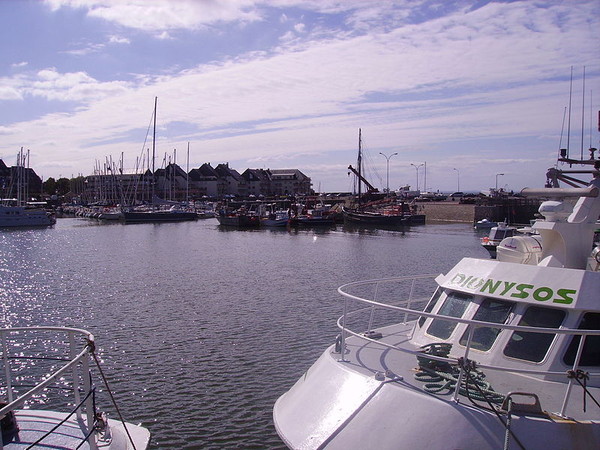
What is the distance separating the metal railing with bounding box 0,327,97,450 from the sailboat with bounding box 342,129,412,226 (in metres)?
73.6

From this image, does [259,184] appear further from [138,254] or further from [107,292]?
[107,292]

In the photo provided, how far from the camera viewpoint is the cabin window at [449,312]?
9945 millimetres

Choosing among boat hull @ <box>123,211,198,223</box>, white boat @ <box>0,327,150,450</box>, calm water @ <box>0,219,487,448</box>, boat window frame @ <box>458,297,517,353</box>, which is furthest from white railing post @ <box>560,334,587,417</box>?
boat hull @ <box>123,211,198,223</box>

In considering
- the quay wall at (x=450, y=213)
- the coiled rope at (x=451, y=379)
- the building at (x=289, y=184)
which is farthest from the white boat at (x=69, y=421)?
the building at (x=289, y=184)

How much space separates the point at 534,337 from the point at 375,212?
306 ft

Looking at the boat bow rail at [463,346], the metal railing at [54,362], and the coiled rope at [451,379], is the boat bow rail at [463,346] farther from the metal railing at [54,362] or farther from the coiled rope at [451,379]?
the metal railing at [54,362]

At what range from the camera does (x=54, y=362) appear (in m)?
17.9

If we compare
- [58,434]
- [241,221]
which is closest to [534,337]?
[58,434]

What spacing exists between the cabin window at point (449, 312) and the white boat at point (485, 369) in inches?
0.9

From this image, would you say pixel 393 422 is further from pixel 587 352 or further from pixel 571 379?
pixel 587 352

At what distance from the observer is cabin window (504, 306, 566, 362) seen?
870 centimetres

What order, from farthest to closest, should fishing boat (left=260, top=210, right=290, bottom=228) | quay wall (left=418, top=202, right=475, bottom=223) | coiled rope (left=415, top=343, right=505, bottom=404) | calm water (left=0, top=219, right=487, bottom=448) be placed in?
quay wall (left=418, top=202, right=475, bottom=223) < fishing boat (left=260, top=210, right=290, bottom=228) < calm water (left=0, top=219, right=487, bottom=448) < coiled rope (left=415, top=343, right=505, bottom=404)

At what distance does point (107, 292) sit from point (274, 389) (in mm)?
18149

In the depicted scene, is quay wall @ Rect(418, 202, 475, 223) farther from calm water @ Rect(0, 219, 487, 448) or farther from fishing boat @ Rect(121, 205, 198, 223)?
fishing boat @ Rect(121, 205, 198, 223)
